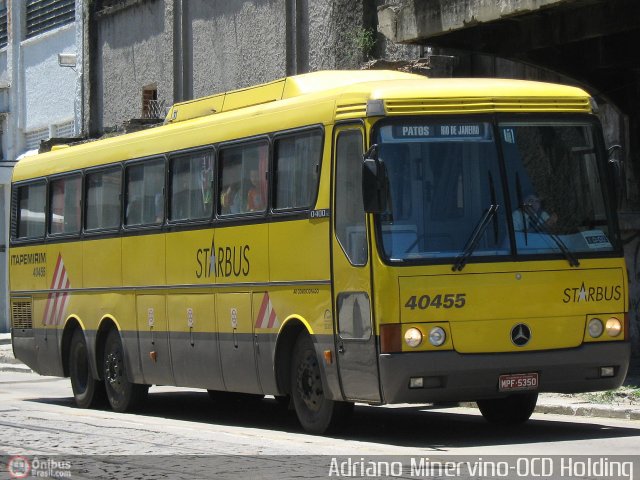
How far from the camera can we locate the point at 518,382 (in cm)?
1211

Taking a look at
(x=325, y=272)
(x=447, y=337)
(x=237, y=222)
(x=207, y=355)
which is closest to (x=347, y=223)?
(x=325, y=272)

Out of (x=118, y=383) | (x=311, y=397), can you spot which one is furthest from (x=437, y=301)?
(x=118, y=383)

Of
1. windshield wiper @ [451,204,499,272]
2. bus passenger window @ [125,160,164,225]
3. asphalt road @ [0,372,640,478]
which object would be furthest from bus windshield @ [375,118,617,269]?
bus passenger window @ [125,160,164,225]

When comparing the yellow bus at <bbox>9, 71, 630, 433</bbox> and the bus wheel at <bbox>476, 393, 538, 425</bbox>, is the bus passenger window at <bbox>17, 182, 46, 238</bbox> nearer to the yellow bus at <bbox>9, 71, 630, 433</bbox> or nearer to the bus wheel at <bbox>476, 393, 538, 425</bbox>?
the yellow bus at <bbox>9, 71, 630, 433</bbox>

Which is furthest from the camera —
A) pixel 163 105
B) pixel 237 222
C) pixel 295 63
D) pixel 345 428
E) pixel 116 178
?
pixel 163 105

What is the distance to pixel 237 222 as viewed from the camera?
47.1 ft

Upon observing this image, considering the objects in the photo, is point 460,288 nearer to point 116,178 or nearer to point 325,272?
point 325,272

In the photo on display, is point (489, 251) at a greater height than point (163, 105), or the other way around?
point (163, 105)

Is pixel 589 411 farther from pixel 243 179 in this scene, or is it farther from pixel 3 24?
pixel 3 24

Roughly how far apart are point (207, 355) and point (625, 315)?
4.62 metres

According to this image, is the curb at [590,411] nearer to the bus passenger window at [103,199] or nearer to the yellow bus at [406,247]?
the yellow bus at [406,247]

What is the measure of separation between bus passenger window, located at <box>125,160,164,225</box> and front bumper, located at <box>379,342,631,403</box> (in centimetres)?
513

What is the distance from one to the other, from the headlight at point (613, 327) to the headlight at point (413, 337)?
1834 mm

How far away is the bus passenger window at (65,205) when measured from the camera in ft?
60.1
